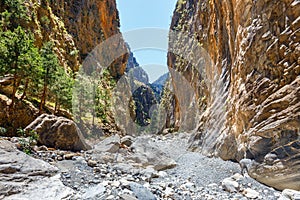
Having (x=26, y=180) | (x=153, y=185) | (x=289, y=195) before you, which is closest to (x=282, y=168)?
(x=289, y=195)

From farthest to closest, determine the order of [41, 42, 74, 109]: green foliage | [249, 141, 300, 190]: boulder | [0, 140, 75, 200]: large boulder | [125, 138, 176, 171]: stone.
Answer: [41, 42, 74, 109]: green foliage → [125, 138, 176, 171]: stone → [249, 141, 300, 190]: boulder → [0, 140, 75, 200]: large boulder

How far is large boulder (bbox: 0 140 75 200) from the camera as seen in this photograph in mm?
3066

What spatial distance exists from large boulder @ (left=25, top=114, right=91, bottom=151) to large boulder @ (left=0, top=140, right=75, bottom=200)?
3621mm

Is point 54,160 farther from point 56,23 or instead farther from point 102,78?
point 102,78

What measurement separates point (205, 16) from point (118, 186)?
14406 millimetres

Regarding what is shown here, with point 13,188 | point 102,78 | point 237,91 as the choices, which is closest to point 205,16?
point 237,91

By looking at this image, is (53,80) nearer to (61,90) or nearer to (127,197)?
(61,90)

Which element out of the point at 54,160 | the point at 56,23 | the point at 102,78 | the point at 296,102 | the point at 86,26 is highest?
the point at 86,26

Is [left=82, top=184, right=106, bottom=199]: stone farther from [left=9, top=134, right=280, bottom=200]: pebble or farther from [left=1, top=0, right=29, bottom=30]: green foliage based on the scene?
[left=1, top=0, right=29, bottom=30]: green foliage

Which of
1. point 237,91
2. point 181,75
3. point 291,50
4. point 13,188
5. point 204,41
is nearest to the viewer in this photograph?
point 13,188

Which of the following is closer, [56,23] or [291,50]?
[291,50]

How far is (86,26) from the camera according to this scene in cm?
2870

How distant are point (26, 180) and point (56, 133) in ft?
15.4

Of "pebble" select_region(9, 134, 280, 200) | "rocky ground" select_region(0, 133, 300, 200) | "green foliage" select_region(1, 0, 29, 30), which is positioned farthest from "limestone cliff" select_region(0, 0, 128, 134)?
"pebble" select_region(9, 134, 280, 200)
